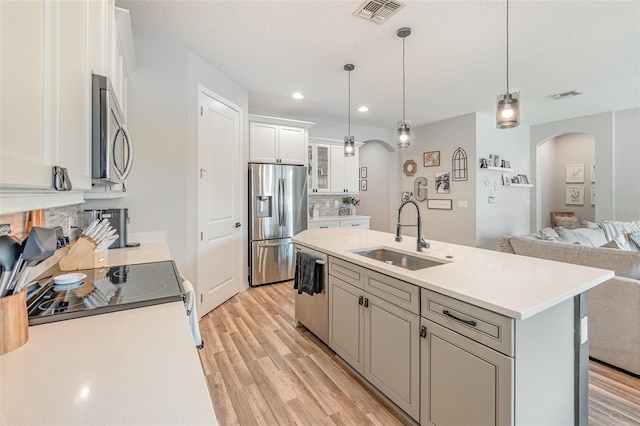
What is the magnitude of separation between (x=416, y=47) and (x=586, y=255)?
2.39 meters

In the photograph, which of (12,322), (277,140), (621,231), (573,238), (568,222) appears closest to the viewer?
(12,322)

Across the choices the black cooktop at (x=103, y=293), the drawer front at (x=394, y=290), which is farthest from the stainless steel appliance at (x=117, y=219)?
the drawer front at (x=394, y=290)

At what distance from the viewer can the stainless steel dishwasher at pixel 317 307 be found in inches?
96.9

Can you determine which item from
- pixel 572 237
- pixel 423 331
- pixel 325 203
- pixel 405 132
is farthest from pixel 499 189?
pixel 423 331

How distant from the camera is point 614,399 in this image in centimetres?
194

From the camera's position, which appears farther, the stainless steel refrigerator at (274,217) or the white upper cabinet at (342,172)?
the white upper cabinet at (342,172)

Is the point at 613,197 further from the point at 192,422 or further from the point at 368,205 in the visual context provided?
the point at 192,422

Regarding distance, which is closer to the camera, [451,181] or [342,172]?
[451,181]

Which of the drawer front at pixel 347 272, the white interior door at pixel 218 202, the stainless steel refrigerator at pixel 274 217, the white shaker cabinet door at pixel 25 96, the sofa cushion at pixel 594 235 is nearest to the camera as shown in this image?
the white shaker cabinet door at pixel 25 96

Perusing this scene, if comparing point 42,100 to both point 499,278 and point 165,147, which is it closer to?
point 499,278

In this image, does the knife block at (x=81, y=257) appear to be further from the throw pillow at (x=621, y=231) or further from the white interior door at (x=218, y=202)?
the throw pillow at (x=621, y=231)

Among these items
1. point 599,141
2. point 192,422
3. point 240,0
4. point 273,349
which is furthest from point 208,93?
point 599,141

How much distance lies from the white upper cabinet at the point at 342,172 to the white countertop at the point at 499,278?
3275 mm

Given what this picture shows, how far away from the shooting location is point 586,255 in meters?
2.50
